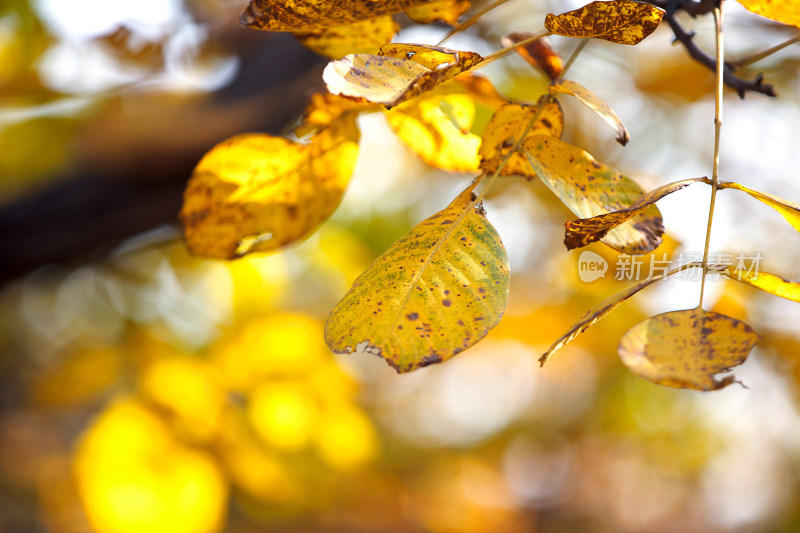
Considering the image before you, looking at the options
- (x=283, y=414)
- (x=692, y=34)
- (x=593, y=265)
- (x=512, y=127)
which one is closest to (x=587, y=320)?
(x=512, y=127)

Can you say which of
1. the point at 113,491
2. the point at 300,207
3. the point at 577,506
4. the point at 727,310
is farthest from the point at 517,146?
the point at 577,506

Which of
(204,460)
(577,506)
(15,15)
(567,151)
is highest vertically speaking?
(567,151)

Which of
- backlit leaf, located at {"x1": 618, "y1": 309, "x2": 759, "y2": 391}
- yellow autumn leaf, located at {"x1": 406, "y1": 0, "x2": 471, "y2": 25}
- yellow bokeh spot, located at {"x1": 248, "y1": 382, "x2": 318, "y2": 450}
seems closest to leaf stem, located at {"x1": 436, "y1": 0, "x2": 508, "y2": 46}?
yellow autumn leaf, located at {"x1": 406, "y1": 0, "x2": 471, "y2": 25}

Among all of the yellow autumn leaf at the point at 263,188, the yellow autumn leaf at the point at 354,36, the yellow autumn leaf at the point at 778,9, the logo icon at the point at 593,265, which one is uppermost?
the yellow autumn leaf at the point at 778,9

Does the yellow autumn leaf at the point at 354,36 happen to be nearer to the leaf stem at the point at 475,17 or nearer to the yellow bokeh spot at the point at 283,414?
the leaf stem at the point at 475,17

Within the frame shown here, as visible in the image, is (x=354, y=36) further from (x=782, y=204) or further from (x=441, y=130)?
(x=782, y=204)

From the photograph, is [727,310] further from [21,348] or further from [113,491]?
[21,348]

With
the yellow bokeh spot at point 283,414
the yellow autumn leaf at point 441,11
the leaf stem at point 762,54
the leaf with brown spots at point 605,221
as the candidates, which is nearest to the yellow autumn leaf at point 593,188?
the leaf with brown spots at point 605,221
